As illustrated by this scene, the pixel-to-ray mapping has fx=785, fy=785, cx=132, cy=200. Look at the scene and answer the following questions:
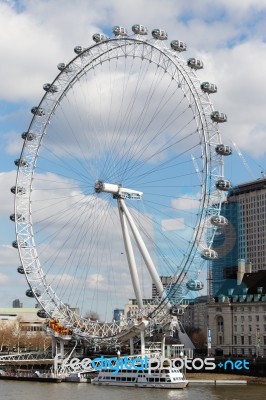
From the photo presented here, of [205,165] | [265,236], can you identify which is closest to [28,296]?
[205,165]

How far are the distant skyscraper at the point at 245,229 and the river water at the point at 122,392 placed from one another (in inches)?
3403

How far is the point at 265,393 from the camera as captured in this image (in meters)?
62.8

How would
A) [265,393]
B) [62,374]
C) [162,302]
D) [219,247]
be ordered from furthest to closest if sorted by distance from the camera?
[219,247] → [62,374] → [162,302] → [265,393]

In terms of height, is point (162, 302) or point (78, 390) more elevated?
point (162, 302)

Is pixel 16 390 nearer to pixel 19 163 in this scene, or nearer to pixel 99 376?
pixel 99 376

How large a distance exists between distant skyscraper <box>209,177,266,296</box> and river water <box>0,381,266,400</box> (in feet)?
284

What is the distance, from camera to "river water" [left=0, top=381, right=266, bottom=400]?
5875 centimetres

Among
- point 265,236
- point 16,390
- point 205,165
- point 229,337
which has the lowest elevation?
point 16,390

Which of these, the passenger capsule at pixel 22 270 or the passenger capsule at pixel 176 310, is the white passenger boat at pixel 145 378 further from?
the passenger capsule at pixel 22 270

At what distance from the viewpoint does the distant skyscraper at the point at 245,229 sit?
519ft

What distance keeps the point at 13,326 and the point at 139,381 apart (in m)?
94.0

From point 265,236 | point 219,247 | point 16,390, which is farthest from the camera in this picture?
point 265,236

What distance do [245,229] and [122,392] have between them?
110 m

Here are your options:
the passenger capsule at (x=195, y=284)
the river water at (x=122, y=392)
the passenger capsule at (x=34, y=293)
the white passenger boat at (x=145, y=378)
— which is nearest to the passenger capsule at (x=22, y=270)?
the passenger capsule at (x=34, y=293)
